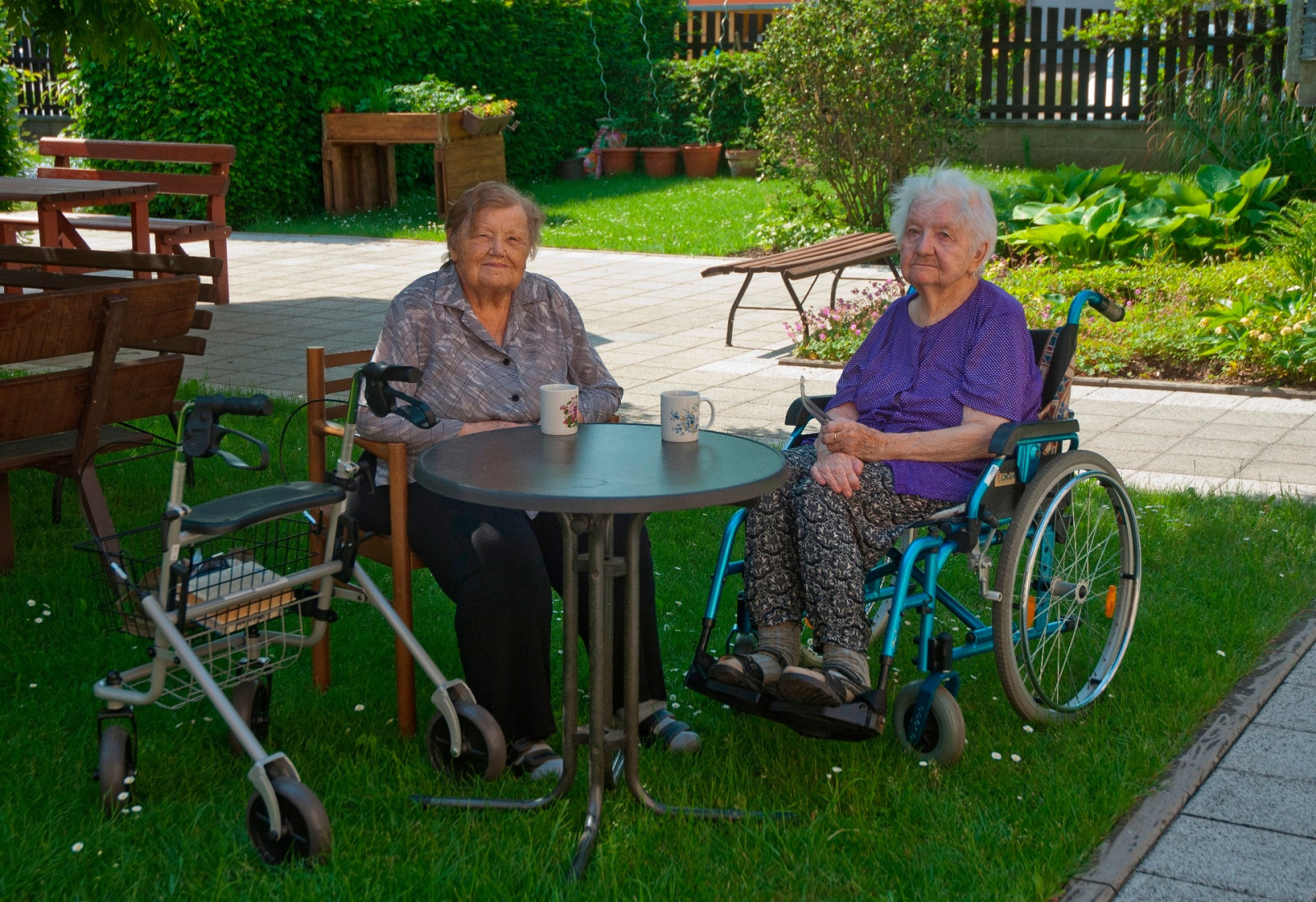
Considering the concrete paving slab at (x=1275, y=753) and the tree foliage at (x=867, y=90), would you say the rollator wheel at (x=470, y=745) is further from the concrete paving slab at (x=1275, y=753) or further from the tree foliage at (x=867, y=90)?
the tree foliage at (x=867, y=90)

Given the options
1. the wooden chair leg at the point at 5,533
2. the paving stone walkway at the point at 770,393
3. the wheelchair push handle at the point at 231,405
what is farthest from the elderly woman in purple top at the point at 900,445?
the wooden chair leg at the point at 5,533

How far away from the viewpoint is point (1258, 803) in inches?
119

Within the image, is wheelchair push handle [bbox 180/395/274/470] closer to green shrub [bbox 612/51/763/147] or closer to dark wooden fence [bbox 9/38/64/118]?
green shrub [bbox 612/51/763/147]

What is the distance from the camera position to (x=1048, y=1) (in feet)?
90.9

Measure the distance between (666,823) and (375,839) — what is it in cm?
60

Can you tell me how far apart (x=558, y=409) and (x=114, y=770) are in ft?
4.06

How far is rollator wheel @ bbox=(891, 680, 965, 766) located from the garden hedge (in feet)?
33.7

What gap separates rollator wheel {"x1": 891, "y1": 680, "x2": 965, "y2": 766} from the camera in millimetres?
3146

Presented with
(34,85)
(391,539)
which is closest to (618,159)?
(34,85)

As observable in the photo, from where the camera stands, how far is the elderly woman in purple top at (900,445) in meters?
3.27

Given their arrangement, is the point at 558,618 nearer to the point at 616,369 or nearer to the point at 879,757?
the point at 879,757

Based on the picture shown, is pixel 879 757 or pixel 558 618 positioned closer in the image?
pixel 879 757

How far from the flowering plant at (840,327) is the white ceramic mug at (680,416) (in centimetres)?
460

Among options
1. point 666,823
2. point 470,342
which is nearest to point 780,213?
point 470,342
